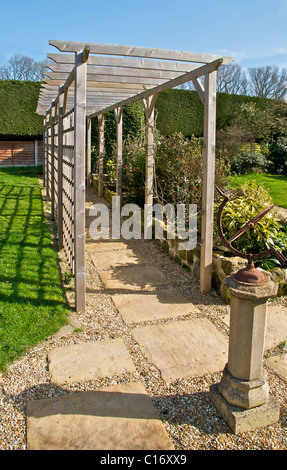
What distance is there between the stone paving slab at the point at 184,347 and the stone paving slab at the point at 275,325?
365 mm

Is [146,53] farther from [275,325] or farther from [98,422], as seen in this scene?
[98,422]

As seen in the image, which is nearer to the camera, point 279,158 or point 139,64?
point 139,64

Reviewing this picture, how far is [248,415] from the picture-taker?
2.28 meters

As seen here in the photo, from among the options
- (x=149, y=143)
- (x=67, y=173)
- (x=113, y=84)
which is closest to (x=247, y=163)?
(x=149, y=143)

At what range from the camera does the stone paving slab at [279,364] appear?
9.44 feet

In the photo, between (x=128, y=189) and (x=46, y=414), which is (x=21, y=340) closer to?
(x=46, y=414)

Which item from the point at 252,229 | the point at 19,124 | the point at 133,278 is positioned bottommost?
the point at 133,278

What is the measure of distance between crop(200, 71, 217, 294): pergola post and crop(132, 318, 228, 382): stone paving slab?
28.7 inches

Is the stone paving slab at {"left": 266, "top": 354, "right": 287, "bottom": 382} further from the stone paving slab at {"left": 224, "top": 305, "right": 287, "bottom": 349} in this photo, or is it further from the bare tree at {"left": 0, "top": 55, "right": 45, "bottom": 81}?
the bare tree at {"left": 0, "top": 55, "right": 45, "bottom": 81}

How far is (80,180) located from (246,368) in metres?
2.33

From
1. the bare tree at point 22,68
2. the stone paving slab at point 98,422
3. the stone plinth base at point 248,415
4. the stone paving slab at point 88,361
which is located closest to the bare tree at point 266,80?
the bare tree at point 22,68

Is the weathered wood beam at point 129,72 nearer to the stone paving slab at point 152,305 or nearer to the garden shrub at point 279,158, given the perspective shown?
the stone paving slab at point 152,305

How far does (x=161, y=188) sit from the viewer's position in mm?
6691

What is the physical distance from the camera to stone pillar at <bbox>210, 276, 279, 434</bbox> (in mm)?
2262
